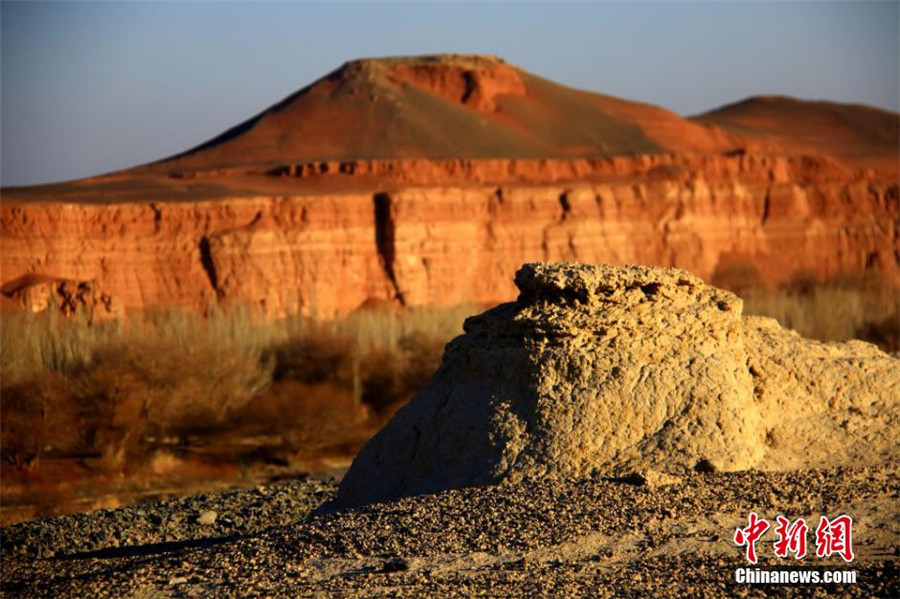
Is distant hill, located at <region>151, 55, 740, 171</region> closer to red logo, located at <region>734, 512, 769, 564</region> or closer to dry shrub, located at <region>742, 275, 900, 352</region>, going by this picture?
dry shrub, located at <region>742, 275, 900, 352</region>

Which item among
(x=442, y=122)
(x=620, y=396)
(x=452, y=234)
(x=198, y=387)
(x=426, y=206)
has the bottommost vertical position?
(x=198, y=387)

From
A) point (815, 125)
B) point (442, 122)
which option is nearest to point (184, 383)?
point (442, 122)

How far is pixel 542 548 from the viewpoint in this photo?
686 centimetres

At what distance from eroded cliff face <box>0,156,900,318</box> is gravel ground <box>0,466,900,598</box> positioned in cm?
2444

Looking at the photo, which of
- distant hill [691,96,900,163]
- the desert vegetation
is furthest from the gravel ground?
distant hill [691,96,900,163]

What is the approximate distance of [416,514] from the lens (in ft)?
24.3

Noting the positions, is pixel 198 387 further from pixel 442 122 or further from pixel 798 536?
pixel 442 122

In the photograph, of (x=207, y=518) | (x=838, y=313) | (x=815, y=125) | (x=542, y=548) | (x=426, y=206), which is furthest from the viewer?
(x=815, y=125)

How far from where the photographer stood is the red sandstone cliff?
38938 millimetres

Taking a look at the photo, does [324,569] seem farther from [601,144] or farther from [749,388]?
[601,144]

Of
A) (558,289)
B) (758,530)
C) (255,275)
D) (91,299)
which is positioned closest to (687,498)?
(758,530)

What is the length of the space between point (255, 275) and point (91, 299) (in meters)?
6.07

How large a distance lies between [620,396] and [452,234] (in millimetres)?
36986

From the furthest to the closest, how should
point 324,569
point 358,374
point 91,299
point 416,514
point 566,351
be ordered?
1. point 91,299
2. point 358,374
3. point 566,351
4. point 416,514
5. point 324,569
